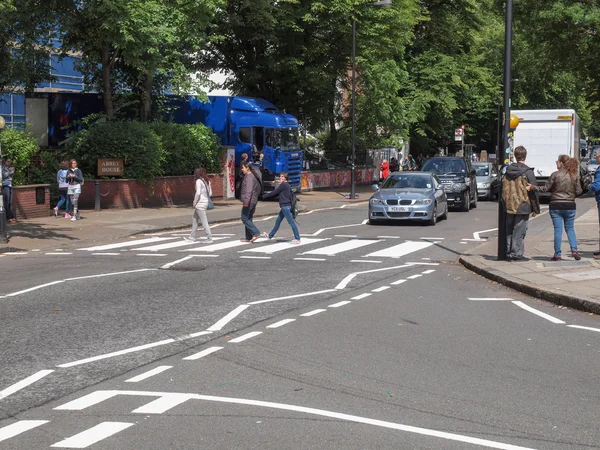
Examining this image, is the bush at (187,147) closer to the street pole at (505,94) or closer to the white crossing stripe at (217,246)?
the white crossing stripe at (217,246)

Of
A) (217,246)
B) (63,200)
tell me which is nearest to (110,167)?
(63,200)

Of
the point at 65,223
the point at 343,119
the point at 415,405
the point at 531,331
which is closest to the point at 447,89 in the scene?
the point at 343,119

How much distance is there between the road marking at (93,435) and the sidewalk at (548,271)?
6.83 meters

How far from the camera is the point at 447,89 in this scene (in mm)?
52375

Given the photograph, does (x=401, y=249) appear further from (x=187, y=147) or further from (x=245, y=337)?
(x=187, y=147)

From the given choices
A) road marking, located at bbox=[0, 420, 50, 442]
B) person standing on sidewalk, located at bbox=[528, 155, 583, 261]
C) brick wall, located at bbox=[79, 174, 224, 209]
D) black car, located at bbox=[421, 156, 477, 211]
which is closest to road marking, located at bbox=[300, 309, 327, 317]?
road marking, located at bbox=[0, 420, 50, 442]

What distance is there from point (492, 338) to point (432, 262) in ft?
24.5

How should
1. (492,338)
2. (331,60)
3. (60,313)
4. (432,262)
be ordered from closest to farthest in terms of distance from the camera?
(492,338) → (60,313) → (432,262) → (331,60)

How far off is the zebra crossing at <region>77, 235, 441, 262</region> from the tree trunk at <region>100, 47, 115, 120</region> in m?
10.5

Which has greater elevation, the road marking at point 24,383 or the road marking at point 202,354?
the road marking at point 24,383

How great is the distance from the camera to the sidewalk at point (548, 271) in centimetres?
1148

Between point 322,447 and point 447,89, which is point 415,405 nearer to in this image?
point 322,447

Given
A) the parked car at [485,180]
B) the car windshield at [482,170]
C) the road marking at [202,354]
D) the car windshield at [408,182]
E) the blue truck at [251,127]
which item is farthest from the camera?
the car windshield at [482,170]

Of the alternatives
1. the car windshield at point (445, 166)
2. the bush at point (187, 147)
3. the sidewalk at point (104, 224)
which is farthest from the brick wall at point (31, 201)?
the car windshield at point (445, 166)
